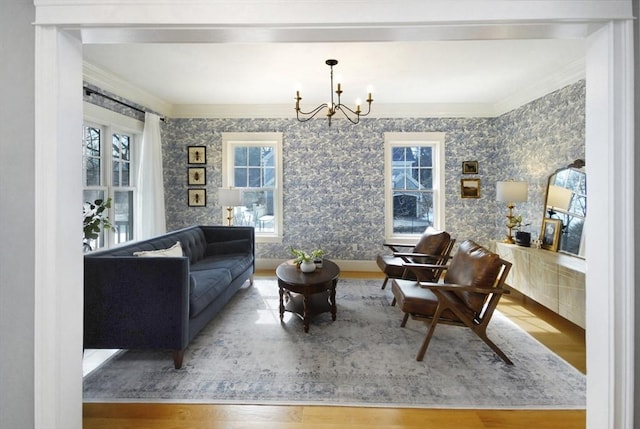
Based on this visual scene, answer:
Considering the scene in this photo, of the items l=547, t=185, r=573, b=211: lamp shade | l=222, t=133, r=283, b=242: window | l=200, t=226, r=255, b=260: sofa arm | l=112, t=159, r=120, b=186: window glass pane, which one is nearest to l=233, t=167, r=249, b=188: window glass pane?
l=222, t=133, r=283, b=242: window

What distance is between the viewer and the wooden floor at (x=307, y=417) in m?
1.74

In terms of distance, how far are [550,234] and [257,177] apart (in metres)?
4.24

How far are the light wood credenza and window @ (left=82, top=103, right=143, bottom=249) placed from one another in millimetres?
4997

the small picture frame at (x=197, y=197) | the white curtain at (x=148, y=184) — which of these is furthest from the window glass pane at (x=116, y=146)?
the small picture frame at (x=197, y=197)

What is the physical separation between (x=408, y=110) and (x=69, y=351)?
16.4ft

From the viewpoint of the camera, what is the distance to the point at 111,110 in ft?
12.6

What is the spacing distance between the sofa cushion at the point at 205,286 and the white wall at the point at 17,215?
1.15 metres

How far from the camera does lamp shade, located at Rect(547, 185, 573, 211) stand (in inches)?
137

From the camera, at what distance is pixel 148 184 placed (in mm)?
4426

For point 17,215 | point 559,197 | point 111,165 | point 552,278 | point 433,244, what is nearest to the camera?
point 17,215

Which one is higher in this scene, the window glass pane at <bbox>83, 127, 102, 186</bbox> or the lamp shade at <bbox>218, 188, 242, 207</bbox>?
the window glass pane at <bbox>83, 127, 102, 186</bbox>

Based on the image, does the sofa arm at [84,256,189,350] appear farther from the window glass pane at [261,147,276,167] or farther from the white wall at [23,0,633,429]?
the window glass pane at [261,147,276,167]

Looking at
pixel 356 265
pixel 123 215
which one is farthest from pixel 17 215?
→ pixel 356 265

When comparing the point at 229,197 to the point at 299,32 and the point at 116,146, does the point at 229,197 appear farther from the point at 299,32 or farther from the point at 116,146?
the point at 299,32
